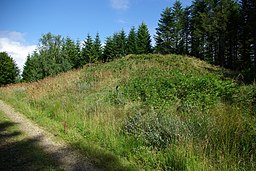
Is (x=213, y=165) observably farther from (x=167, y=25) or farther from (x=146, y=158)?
(x=167, y=25)

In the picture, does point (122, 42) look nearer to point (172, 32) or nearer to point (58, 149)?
point (172, 32)

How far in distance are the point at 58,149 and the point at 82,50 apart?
1979 inches

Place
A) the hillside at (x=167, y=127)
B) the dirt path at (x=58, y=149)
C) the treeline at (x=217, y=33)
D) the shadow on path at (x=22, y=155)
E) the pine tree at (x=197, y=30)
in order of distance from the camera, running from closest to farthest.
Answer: the hillside at (x=167, y=127)
the shadow on path at (x=22, y=155)
the dirt path at (x=58, y=149)
the treeline at (x=217, y=33)
the pine tree at (x=197, y=30)

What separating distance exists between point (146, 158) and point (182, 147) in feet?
2.38

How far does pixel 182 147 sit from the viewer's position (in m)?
4.29

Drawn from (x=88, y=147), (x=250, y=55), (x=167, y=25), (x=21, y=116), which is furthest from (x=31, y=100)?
(x=167, y=25)

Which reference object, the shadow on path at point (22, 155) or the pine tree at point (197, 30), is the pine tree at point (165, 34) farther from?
the shadow on path at point (22, 155)

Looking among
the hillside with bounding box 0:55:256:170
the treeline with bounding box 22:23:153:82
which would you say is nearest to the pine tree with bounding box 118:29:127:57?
the treeline with bounding box 22:23:153:82

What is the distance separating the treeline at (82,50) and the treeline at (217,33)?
469 cm

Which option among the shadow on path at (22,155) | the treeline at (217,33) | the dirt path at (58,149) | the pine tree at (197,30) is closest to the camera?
the shadow on path at (22,155)

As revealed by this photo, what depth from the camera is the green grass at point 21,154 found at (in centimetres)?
437

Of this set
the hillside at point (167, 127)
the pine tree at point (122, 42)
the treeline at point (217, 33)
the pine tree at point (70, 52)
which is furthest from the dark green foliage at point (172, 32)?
the hillside at point (167, 127)

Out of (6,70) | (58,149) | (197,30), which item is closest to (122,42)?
(197,30)

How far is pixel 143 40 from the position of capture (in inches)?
1977
